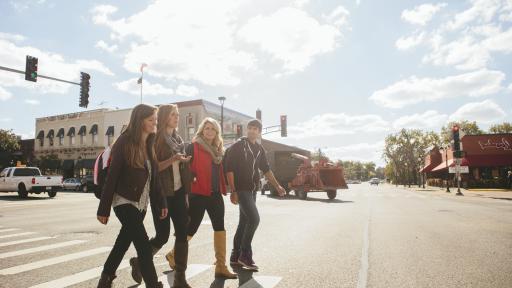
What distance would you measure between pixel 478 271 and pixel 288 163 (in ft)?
70.3

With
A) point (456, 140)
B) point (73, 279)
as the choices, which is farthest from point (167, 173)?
point (456, 140)

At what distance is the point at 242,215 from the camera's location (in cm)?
550

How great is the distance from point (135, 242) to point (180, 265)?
3.11 ft

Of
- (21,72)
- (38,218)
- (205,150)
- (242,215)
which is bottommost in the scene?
(38,218)

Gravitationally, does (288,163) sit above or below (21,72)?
below

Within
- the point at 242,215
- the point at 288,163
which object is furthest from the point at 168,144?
the point at 288,163

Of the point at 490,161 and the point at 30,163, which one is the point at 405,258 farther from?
the point at 30,163

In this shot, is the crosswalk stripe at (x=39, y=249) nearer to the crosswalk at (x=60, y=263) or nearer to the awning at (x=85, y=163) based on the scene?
the crosswalk at (x=60, y=263)

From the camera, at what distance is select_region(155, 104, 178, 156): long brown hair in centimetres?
437

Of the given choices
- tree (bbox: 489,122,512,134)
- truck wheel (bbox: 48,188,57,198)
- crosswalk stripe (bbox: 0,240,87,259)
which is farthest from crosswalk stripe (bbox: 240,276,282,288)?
tree (bbox: 489,122,512,134)

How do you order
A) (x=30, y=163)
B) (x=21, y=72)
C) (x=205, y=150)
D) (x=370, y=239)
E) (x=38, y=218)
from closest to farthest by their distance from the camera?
(x=205, y=150) → (x=370, y=239) → (x=38, y=218) → (x=21, y=72) → (x=30, y=163)

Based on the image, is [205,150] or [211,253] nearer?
[205,150]

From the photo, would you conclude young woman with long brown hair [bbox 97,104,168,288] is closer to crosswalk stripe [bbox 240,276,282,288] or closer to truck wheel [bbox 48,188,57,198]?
crosswalk stripe [bbox 240,276,282,288]

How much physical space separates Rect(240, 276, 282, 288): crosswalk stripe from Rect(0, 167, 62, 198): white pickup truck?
881 inches
